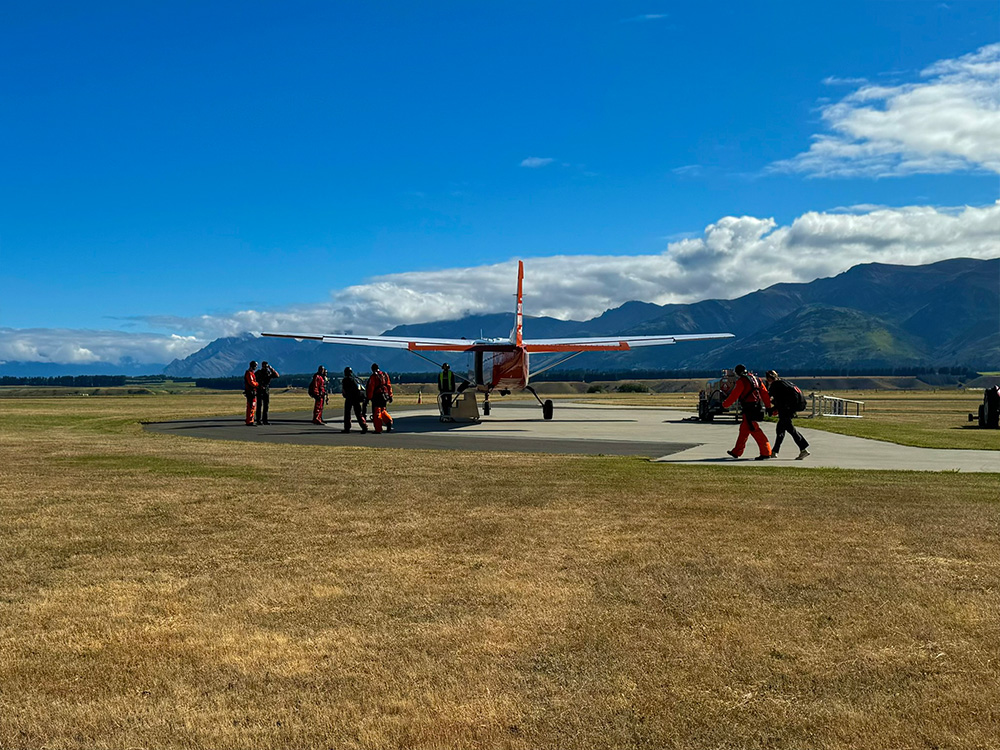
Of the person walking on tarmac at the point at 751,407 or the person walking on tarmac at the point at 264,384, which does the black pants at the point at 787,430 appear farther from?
the person walking on tarmac at the point at 264,384

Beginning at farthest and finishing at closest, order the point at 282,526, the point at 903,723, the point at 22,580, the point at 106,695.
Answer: the point at 282,526
the point at 22,580
the point at 106,695
the point at 903,723

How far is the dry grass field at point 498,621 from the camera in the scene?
4.27 meters

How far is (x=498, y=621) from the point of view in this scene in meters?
5.91

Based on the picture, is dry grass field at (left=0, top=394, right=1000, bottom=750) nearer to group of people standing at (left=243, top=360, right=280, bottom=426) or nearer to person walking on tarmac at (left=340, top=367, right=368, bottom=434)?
person walking on tarmac at (left=340, top=367, right=368, bottom=434)

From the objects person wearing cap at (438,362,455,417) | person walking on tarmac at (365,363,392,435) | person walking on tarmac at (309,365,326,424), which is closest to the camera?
person walking on tarmac at (365,363,392,435)

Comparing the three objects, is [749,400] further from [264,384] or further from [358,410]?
[264,384]

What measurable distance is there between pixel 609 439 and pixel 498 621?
18.3 meters

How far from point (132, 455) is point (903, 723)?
56.9 feet

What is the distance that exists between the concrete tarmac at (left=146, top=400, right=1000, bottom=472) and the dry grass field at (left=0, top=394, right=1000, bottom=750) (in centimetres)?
587

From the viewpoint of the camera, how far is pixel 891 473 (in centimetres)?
1498

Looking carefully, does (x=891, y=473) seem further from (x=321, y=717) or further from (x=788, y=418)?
(x=321, y=717)

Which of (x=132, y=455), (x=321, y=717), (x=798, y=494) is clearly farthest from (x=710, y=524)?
(x=132, y=455)

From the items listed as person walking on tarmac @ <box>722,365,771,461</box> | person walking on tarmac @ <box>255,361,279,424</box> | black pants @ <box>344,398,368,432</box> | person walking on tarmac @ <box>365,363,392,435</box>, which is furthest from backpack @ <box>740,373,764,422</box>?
person walking on tarmac @ <box>255,361,279,424</box>

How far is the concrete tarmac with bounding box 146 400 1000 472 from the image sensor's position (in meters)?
17.6
